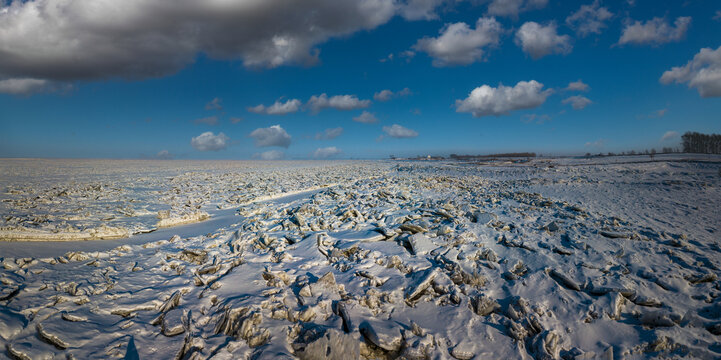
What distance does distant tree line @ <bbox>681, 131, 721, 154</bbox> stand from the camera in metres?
38.6

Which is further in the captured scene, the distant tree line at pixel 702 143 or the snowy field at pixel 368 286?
the distant tree line at pixel 702 143

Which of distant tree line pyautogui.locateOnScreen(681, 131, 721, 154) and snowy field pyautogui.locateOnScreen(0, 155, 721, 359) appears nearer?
snowy field pyautogui.locateOnScreen(0, 155, 721, 359)

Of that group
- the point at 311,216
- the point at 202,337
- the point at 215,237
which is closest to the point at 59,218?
the point at 215,237

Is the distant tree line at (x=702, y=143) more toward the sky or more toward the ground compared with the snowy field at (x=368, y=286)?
more toward the sky

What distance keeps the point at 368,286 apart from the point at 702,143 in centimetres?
6295

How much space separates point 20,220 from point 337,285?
771 centimetres

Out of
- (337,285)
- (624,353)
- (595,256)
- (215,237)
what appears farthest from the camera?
(215,237)

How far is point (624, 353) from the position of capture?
2.60 meters

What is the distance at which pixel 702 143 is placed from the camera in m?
39.7

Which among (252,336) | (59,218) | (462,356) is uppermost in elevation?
(59,218)

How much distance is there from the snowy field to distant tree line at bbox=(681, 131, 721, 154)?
175 feet

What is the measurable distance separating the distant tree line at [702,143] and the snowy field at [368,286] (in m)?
53.4

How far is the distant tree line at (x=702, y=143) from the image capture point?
38.6m

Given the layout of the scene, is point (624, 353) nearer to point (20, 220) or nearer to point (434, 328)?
point (434, 328)
